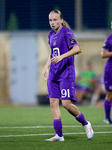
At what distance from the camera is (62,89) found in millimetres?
5875

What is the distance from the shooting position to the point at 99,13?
60.9 feet

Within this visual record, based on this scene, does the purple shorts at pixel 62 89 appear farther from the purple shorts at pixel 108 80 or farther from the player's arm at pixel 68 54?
the purple shorts at pixel 108 80

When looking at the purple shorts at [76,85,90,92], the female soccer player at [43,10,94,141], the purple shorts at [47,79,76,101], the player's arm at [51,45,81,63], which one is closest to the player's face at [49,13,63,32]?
the female soccer player at [43,10,94,141]

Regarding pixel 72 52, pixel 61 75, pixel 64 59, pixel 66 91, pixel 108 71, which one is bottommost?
pixel 108 71

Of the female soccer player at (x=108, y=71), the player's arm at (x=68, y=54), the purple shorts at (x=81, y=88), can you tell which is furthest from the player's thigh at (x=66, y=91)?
the purple shorts at (x=81, y=88)

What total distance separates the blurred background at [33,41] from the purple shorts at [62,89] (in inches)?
447

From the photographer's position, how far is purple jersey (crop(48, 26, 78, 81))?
5918mm

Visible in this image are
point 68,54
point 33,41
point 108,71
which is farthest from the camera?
point 33,41

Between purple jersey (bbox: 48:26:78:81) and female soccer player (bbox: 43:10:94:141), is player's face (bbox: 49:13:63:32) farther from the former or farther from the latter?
purple jersey (bbox: 48:26:78:81)

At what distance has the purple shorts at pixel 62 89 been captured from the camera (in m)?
5.87

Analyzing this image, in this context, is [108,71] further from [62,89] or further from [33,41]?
[33,41]

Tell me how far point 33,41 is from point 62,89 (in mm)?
11963

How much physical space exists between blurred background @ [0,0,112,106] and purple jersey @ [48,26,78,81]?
1140 centimetres

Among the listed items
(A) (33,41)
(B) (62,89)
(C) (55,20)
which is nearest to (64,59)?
(B) (62,89)
